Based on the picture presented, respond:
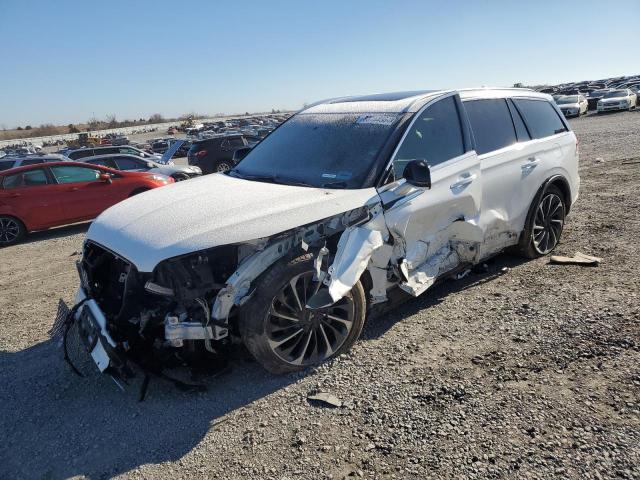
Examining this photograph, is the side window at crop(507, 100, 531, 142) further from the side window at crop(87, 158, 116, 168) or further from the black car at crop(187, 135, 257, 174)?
the black car at crop(187, 135, 257, 174)

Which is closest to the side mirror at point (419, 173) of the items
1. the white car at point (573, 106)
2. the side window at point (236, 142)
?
the side window at point (236, 142)

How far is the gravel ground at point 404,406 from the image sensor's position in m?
2.52

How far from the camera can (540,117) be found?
5199 millimetres

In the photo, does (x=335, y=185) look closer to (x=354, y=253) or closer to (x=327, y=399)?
(x=354, y=253)

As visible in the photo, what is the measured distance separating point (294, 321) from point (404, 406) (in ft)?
2.96

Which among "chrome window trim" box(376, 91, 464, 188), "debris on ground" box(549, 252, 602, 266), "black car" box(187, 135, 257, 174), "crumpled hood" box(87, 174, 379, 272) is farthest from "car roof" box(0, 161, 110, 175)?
"debris on ground" box(549, 252, 602, 266)

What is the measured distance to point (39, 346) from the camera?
4.19 metres

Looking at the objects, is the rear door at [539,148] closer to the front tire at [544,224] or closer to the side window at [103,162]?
the front tire at [544,224]

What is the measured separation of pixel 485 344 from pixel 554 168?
255 centimetres

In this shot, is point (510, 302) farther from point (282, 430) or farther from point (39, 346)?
point (39, 346)

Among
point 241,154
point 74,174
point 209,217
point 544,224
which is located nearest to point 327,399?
point 209,217

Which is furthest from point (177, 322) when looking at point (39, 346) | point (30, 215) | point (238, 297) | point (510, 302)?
point (30, 215)

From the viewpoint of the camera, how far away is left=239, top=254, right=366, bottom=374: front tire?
305cm

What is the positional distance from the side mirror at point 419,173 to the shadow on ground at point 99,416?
51.2 inches
